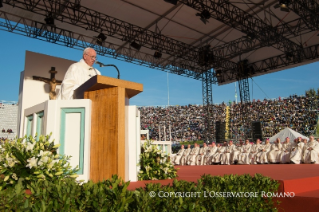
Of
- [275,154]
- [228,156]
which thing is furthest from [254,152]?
[228,156]

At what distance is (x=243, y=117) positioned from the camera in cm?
1521

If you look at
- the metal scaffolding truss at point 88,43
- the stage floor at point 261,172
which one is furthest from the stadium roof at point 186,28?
the stage floor at point 261,172

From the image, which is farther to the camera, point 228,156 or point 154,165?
point 228,156

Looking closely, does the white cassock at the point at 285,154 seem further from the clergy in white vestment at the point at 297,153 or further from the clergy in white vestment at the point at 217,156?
the clergy in white vestment at the point at 217,156

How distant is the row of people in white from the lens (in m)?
8.74

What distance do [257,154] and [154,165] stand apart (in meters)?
8.21

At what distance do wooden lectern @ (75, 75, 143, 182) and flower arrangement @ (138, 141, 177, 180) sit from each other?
79 centimetres

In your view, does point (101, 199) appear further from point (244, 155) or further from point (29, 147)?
point (244, 155)

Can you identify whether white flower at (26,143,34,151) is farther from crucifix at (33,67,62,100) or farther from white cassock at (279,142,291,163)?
white cassock at (279,142,291,163)

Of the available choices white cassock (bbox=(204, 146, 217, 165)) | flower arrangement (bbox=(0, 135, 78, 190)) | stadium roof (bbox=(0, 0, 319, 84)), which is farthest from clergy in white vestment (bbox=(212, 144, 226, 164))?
flower arrangement (bbox=(0, 135, 78, 190))

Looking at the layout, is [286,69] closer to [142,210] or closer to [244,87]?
[244,87]

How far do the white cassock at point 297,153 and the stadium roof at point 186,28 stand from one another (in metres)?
4.63

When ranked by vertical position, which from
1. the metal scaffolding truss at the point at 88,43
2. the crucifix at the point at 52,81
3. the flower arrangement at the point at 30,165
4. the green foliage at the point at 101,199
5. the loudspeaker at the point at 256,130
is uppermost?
the metal scaffolding truss at the point at 88,43

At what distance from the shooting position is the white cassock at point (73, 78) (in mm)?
2732
